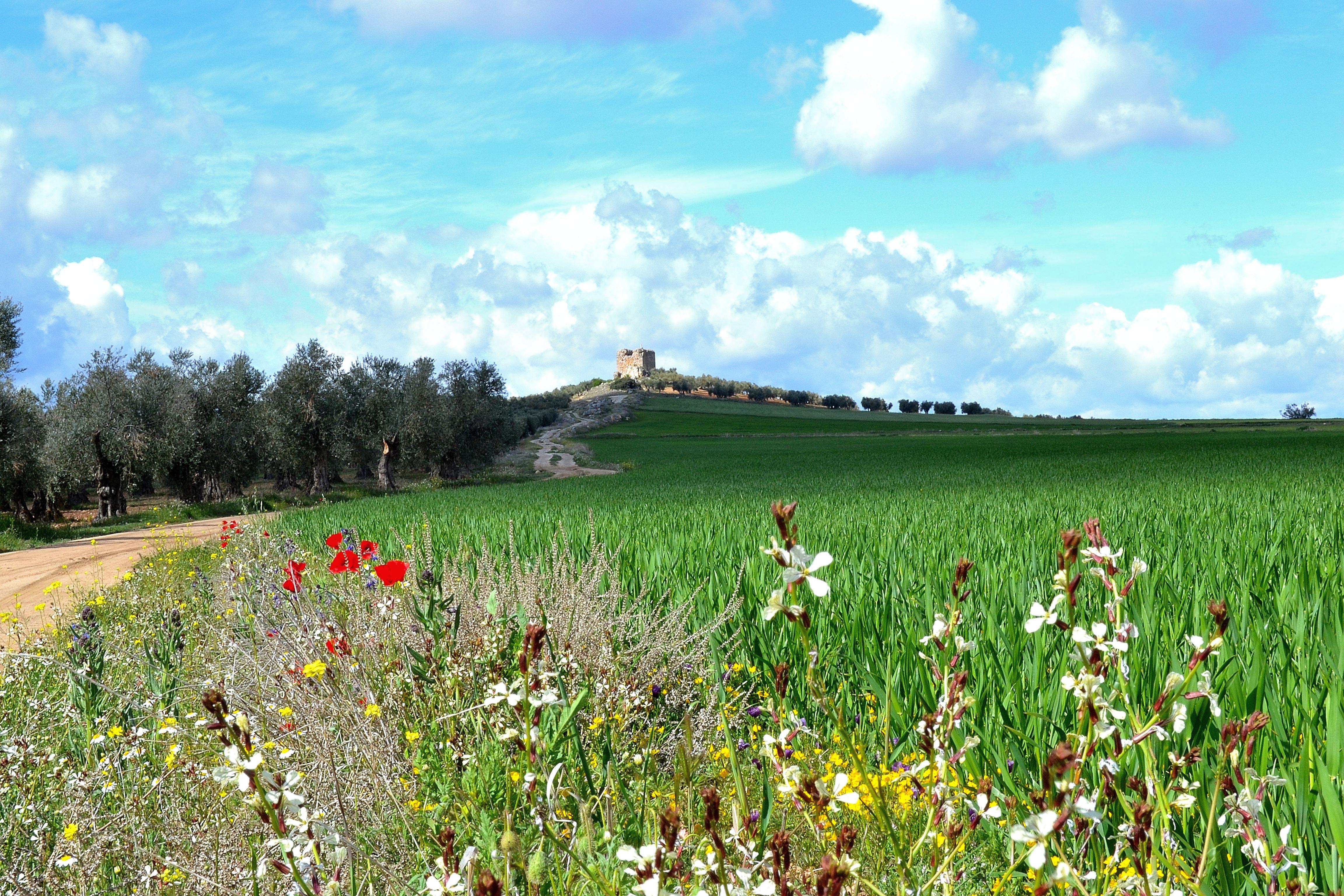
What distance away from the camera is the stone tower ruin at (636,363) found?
167625 millimetres

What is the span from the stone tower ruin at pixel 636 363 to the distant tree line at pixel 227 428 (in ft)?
378

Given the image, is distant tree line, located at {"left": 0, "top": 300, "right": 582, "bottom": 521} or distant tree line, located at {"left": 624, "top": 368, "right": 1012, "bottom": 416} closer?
distant tree line, located at {"left": 0, "top": 300, "right": 582, "bottom": 521}

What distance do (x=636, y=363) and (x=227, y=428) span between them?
13304 cm

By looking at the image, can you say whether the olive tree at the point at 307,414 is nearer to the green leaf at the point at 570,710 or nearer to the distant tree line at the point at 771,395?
the green leaf at the point at 570,710

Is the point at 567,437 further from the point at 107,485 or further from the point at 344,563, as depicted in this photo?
the point at 344,563

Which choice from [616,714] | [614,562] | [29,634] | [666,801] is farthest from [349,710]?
[29,634]

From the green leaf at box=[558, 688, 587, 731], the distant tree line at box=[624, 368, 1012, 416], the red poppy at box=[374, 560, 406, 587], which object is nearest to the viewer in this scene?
the green leaf at box=[558, 688, 587, 731]

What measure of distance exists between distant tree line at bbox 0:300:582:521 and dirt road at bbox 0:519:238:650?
34.1 feet

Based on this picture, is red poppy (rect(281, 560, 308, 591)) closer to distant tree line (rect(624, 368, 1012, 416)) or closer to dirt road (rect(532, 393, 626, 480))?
dirt road (rect(532, 393, 626, 480))

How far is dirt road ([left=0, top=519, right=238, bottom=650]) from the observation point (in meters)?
11.7

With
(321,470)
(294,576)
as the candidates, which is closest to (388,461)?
(321,470)

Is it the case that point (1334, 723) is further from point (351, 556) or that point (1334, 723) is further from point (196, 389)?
point (196, 389)

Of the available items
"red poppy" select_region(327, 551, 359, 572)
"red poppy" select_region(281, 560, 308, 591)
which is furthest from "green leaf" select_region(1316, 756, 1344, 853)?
"red poppy" select_region(281, 560, 308, 591)

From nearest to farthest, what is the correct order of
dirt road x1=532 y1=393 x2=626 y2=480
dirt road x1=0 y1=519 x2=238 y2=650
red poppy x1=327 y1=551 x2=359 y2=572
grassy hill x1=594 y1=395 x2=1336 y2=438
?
red poppy x1=327 y1=551 x2=359 y2=572
dirt road x1=0 y1=519 x2=238 y2=650
dirt road x1=532 y1=393 x2=626 y2=480
grassy hill x1=594 y1=395 x2=1336 y2=438
